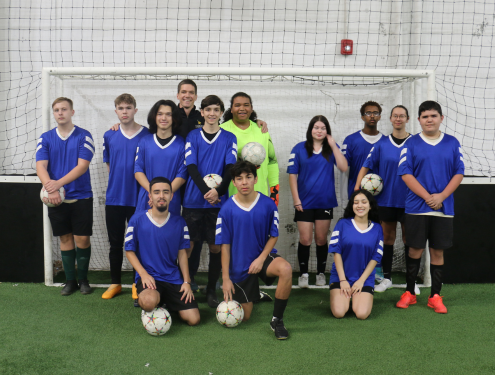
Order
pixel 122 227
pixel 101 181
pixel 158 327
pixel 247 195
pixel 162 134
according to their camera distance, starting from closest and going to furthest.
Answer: pixel 158 327, pixel 247 195, pixel 162 134, pixel 122 227, pixel 101 181

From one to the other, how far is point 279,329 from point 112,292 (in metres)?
1.70

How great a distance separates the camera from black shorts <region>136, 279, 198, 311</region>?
10.0ft

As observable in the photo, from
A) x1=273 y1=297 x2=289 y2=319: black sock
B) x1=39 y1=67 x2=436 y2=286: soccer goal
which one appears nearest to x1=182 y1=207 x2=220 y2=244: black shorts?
x1=273 y1=297 x2=289 y2=319: black sock

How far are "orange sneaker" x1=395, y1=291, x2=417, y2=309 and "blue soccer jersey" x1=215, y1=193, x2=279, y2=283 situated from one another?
133 cm

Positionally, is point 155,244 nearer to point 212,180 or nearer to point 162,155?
point 212,180

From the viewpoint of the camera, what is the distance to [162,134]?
3.45 meters

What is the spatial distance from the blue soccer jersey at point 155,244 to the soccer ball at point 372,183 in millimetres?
1789

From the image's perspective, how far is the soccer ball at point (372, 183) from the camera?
380cm

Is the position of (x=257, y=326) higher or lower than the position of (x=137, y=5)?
lower

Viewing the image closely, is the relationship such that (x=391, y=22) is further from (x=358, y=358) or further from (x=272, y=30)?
(x=358, y=358)

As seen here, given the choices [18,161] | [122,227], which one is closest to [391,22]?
[122,227]

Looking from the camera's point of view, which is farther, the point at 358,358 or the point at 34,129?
the point at 34,129

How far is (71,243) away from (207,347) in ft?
6.32

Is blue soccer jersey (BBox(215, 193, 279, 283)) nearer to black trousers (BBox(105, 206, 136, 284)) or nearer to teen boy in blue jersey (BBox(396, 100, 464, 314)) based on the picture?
black trousers (BBox(105, 206, 136, 284))
